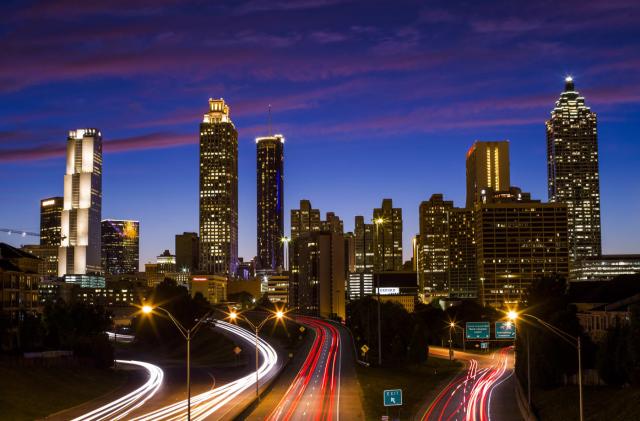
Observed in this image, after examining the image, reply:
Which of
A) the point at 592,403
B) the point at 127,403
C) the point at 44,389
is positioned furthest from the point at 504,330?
the point at 44,389

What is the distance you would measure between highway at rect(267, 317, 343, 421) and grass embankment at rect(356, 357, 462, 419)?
10.3ft

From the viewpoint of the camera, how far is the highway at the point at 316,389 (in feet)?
231

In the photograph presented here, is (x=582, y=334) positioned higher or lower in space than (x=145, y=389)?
higher

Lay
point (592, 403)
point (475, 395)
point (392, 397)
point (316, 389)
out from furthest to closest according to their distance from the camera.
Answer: point (475, 395), point (316, 389), point (592, 403), point (392, 397)

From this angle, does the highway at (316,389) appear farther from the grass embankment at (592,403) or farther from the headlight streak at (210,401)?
the grass embankment at (592,403)

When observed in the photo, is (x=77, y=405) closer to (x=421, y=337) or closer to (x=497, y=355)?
(x=421, y=337)

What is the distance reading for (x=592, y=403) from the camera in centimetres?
6662

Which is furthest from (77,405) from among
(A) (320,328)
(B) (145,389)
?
(A) (320,328)

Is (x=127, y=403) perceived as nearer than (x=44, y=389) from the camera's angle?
No

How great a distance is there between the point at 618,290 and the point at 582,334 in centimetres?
2990

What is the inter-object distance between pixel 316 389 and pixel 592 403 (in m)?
31.3

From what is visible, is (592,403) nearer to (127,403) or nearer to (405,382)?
(405,382)

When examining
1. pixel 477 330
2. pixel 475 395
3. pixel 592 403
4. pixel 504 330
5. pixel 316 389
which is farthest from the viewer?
pixel 477 330

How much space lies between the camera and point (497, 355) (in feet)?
488
